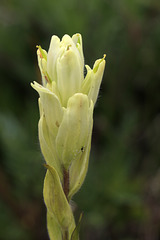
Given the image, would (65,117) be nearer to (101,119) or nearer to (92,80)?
(92,80)

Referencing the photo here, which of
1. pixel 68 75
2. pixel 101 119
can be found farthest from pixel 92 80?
pixel 101 119

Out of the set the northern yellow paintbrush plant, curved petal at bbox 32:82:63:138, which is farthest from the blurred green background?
curved petal at bbox 32:82:63:138

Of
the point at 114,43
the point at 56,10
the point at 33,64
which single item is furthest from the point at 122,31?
the point at 33,64

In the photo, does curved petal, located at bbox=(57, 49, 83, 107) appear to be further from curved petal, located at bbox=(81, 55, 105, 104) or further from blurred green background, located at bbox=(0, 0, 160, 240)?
blurred green background, located at bbox=(0, 0, 160, 240)

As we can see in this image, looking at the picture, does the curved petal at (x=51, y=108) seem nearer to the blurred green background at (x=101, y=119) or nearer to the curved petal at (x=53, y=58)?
the curved petal at (x=53, y=58)

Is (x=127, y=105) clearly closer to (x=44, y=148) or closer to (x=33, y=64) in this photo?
(x=33, y=64)
